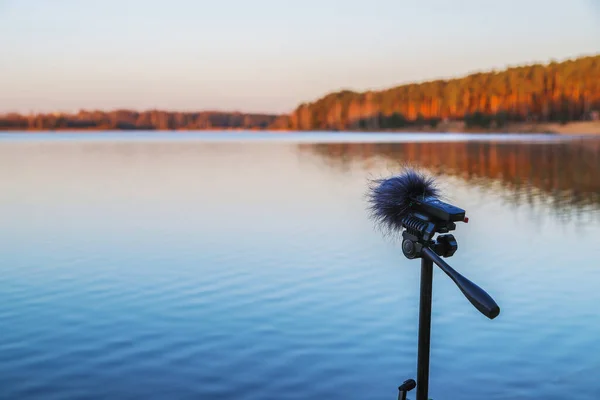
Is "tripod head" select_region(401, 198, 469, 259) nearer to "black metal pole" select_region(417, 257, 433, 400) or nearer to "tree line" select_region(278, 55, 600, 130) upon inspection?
"black metal pole" select_region(417, 257, 433, 400)

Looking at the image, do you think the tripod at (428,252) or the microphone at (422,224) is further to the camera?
the microphone at (422,224)

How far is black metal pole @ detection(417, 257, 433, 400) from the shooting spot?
4618 mm

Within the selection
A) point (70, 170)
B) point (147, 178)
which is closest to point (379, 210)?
point (147, 178)

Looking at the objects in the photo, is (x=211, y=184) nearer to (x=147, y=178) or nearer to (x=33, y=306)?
(x=147, y=178)

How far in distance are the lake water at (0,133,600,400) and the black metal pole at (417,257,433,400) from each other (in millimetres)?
2226

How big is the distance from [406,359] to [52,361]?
176 inches

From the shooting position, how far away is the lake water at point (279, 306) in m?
7.67

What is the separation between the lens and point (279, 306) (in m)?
10.9

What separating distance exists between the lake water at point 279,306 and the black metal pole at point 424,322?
2.23m

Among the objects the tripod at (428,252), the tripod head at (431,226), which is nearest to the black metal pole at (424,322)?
the tripod at (428,252)

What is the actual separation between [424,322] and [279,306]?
20.3 feet

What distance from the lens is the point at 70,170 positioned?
4512 cm

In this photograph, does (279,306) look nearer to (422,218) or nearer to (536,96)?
(422,218)

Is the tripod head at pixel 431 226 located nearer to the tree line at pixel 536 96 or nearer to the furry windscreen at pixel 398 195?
the furry windscreen at pixel 398 195
